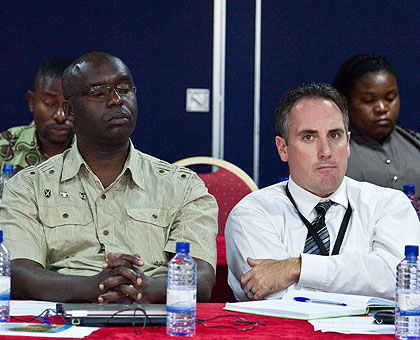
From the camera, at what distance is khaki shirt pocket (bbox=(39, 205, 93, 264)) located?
2.31 meters

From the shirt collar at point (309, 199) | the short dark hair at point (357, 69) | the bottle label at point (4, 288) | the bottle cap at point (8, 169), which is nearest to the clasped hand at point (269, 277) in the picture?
the shirt collar at point (309, 199)

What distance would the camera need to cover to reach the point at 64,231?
232cm

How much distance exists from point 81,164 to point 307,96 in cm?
81

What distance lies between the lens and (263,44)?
4.99 meters

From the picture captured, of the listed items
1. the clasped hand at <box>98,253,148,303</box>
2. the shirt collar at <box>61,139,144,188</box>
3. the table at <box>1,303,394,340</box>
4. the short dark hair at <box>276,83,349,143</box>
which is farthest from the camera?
the short dark hair at <box>276,83,349,143</box>

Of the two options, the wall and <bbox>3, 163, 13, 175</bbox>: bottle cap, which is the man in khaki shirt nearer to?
<bbox>3, 163, 13, 175</bbox>: bottle cap

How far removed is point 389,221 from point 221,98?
8.63 ft

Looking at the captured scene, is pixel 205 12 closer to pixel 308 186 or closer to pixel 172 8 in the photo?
pixel 172 8

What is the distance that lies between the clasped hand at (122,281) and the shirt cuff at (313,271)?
1.66 ft

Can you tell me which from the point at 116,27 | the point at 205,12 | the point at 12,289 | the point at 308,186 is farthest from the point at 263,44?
the point at 12,289

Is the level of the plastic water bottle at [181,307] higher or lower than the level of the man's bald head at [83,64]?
lower

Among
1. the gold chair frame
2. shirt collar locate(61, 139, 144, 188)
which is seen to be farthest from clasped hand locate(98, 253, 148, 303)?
the gold chair frame

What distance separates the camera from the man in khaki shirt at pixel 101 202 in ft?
7.54

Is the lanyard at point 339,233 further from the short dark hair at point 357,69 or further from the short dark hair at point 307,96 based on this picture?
Answer: the short dark hair at point 357,69
